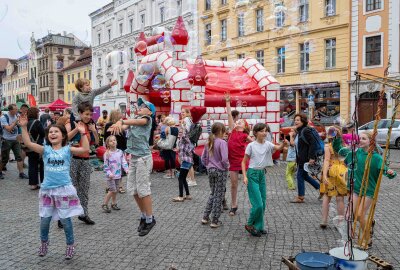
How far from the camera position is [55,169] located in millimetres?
4590

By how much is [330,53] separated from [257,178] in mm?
20062

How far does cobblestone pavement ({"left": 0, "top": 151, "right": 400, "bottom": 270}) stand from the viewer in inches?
177

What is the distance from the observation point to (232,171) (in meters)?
6.59

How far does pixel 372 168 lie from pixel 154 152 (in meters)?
7.70

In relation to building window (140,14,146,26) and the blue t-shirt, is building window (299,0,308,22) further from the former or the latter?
building window (140,14,146,26)

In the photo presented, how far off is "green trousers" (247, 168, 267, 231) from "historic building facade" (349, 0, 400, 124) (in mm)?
17550

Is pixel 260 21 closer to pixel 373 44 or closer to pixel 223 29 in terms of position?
pixel 223 29

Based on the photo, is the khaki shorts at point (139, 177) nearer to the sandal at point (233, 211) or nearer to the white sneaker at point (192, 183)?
the sandal at point (233, 211)

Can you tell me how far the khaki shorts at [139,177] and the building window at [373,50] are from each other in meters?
20.2

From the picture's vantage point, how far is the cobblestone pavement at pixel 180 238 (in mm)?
4496

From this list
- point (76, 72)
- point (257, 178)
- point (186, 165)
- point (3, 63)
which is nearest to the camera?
point (257, 178)

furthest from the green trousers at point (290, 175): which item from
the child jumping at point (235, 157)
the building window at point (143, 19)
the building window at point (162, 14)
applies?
the building window at point (143, 19)

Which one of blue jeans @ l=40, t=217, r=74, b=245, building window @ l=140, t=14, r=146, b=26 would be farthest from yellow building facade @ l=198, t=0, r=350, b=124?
building window @ l=140, t=14, r=146, b=26

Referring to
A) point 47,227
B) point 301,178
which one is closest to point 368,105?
point 301,178
